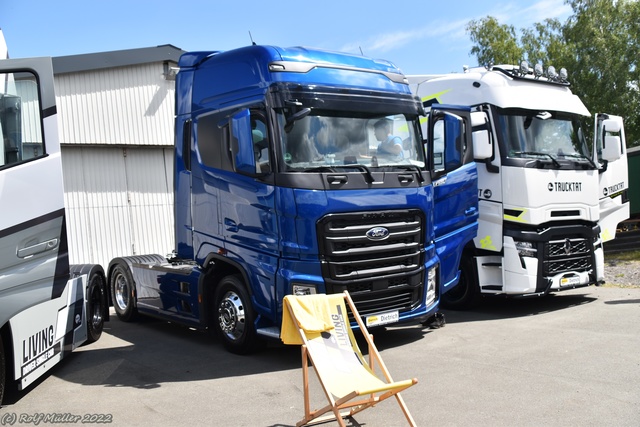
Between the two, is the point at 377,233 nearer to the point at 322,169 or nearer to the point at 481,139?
the point at 322,169

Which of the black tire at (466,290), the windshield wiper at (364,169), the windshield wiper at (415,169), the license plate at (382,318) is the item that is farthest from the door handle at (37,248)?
the black tire at (466,290)

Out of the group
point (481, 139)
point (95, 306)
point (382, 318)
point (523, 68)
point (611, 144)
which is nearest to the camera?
point (382, 318)

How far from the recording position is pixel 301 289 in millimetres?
6781

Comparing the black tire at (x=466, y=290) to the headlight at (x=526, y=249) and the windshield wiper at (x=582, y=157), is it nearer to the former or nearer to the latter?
the headlight at (x=526, y=249)

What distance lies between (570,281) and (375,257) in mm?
4021

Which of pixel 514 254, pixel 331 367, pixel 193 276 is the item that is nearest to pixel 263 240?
pixel 193 276

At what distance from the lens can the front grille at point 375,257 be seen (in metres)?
6.83

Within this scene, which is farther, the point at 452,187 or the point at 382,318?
the point at 452,187

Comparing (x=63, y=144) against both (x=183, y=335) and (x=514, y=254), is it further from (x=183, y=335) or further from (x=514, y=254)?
(x=514, y=254)

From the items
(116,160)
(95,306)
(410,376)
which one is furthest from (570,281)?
(116,160)

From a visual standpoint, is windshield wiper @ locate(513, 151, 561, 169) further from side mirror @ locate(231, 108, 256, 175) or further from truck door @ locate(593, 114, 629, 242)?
side mirror @ locate(231, 108, 256, 175)

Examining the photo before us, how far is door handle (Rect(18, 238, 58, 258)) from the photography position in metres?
5.78

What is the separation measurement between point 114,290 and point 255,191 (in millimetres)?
4809

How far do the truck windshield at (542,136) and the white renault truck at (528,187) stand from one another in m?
0.01
